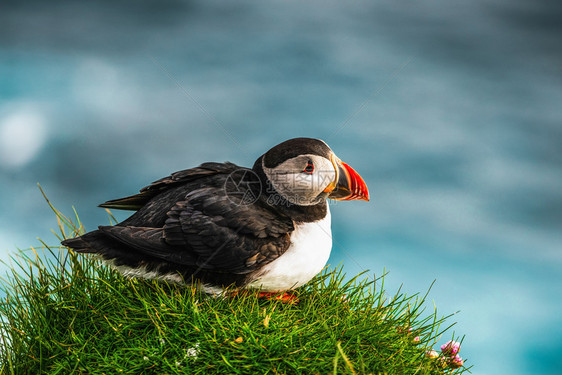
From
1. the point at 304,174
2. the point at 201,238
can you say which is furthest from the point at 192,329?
the point at 304,174

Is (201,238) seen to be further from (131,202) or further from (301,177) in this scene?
(131,202)

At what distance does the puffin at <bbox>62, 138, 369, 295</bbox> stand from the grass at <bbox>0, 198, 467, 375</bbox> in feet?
0.56

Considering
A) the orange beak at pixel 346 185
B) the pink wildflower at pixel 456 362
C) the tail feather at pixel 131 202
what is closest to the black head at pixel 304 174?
the orange beak at pixel 346 185

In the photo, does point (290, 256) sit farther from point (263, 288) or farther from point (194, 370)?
point (194, 370)

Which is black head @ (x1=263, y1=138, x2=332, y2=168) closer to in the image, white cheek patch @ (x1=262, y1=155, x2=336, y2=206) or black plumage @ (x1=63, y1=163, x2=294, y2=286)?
white cheek patch @ (x1=262, y1=155, x2=336, y2=206)

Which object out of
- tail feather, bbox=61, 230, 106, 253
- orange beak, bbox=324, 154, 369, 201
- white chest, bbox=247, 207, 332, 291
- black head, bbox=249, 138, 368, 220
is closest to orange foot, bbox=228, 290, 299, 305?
white chest, bbox=247, 207, 332, 291

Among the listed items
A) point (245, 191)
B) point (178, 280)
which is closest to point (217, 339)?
point (178, 280)

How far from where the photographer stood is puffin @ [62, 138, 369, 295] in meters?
2.55

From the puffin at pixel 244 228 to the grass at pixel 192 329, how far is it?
6.8 inches

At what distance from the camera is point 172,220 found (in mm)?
2588

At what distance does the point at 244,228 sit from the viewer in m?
2.59

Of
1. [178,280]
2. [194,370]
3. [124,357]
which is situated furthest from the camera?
[178,280]

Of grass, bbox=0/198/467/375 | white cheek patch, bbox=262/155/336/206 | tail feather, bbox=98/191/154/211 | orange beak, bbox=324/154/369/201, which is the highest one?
orange beak, bbox=324/154/369/201

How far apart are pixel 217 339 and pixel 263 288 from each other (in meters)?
0.45
